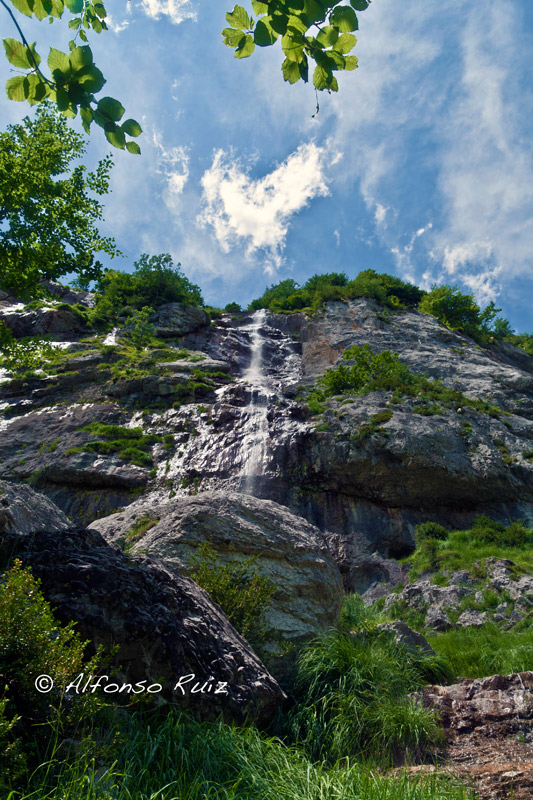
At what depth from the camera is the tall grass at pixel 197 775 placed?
269cm

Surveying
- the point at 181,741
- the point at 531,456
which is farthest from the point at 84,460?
the point at 531,456

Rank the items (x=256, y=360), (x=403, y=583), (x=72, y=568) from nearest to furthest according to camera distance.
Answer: (x=72, y=568), (x=403, y=583), (x=256, y=360)

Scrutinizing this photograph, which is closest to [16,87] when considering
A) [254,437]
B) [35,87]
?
[35,87]

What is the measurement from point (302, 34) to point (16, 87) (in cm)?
204

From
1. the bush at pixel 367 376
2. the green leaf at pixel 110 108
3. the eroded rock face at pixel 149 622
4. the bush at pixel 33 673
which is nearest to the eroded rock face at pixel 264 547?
the eroded rock face at pixel 149 622

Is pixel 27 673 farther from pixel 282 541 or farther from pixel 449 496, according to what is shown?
pixel 449 496

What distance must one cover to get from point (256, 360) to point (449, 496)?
19.6m

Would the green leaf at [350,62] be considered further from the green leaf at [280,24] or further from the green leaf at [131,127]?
the green leaf at [131,127]

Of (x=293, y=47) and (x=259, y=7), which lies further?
(x=293, y=47)

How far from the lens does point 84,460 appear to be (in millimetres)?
19719

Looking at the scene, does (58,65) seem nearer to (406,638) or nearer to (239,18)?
(239,18)

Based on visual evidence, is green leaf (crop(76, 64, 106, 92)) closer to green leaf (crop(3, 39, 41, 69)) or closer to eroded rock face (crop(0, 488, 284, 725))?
green leaf (crop(3, 39, 41, 69))

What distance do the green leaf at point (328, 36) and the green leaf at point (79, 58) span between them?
1.59m

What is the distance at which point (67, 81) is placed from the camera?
9.69 ft
